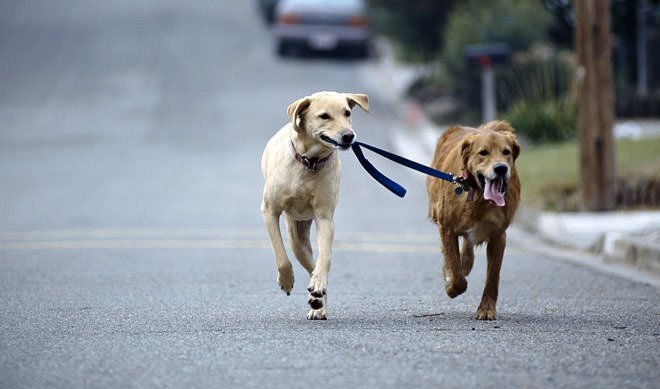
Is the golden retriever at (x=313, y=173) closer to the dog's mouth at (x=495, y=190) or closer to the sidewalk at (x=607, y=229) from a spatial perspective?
the dog's mouth at (x=495, y=190)

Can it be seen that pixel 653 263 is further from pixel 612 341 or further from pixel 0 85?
pixel 0 85

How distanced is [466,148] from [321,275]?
129 centimetres

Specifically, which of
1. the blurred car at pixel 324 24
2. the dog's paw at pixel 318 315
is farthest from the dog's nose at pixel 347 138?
the blurred car at pixel 324 24

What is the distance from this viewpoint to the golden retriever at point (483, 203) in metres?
8.51

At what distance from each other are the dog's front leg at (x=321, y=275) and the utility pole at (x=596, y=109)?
835 cm

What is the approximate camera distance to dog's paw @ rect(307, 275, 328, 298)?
8.63 metres

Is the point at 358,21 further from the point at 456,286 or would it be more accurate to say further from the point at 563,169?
the point at 456,286

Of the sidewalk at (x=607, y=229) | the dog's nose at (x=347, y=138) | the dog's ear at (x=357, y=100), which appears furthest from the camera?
the sidewalk at (x=607, y=229)

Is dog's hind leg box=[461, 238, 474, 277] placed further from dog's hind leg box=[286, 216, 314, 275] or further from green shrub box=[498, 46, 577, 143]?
green shrub box=[498, 46, 577, 143]

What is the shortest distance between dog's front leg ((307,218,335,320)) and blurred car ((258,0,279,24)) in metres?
32.2

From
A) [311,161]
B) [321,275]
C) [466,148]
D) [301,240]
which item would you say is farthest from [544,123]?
[321,275]

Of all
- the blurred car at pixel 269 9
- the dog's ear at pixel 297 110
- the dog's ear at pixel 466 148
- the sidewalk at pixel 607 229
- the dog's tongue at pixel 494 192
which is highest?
the blurred car at pixel 269 9

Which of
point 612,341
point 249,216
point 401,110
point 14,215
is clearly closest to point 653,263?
point 612,341

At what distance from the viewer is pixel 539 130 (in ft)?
79.8
